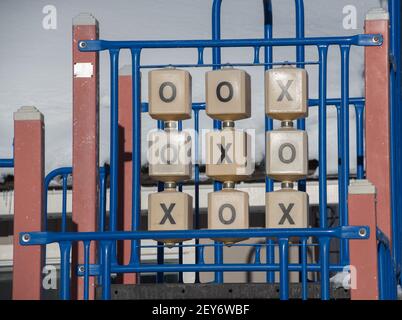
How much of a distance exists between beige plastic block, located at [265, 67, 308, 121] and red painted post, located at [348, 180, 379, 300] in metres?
0.92

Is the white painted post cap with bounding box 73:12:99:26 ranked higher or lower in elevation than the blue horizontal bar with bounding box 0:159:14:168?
higher

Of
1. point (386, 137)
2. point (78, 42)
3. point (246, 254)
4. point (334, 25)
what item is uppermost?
point (334, 25)

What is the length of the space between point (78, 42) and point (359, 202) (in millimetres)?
1709

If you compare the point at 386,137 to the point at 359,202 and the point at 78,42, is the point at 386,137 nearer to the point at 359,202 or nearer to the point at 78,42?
the point at 359,202

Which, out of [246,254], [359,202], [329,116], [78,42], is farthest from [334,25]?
[359,202]

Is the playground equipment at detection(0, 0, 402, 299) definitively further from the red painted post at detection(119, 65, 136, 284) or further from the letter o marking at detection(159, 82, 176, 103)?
the red painted post at detection(119, 65, 136, 284)

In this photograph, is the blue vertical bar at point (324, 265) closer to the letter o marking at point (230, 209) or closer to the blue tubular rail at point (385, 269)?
the blue tubular rail at point (385, 269)

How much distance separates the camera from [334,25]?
40.0 ft

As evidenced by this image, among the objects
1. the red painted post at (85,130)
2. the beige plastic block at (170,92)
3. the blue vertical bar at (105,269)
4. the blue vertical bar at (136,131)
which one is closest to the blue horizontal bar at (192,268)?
the red painted post at (85,130)

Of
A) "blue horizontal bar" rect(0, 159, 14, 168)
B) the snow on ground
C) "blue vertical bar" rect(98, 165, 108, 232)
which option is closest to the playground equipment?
"blue vertical bar" rect(98, 165, 108, 232)

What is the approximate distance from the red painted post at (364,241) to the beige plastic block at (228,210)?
90 cm

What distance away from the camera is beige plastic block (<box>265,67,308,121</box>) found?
18.1ft

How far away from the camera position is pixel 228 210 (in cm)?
A: 552

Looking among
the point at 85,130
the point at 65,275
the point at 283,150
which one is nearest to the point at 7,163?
the point at 85,130
